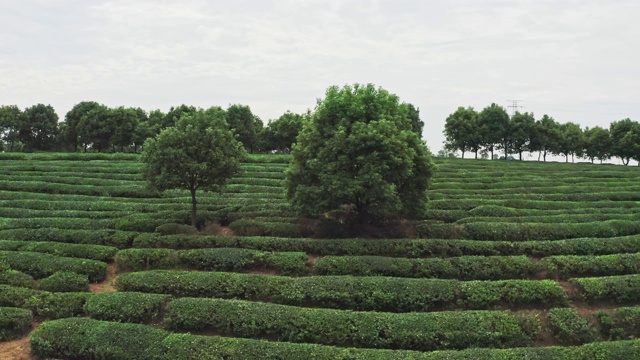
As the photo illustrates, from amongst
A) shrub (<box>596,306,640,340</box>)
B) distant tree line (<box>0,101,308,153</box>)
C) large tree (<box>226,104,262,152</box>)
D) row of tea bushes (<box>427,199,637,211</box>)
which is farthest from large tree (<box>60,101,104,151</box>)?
shrub (<box>596,306,640,340</box>)

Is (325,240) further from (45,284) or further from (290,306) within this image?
(45,284)

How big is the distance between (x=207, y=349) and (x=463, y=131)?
204ft

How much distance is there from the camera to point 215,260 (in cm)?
1855

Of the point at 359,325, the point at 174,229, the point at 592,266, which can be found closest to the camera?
the point at 359,325

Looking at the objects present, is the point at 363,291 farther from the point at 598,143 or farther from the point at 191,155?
the point at 598,143

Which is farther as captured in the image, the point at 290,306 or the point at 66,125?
the point at 66,125

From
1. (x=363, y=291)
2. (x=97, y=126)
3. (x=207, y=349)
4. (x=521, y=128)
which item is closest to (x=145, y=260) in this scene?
(x=207, y=349)

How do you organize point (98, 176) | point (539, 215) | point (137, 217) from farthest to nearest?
point (98, 176), point (539, 215), point (137, 217)

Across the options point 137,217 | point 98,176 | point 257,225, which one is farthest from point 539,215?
point 98,176

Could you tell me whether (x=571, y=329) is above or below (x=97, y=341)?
below

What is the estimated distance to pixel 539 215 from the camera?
26422mm

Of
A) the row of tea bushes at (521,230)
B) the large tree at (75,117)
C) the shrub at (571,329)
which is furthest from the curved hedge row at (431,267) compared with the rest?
the large tree at (75,117)

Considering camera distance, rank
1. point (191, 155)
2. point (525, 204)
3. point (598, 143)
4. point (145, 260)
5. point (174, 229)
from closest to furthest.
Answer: point (145, 260)
point (174, 229)
point (191, 155)
point (525, 204)
point (598, 143)

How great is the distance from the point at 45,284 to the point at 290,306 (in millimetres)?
9926
